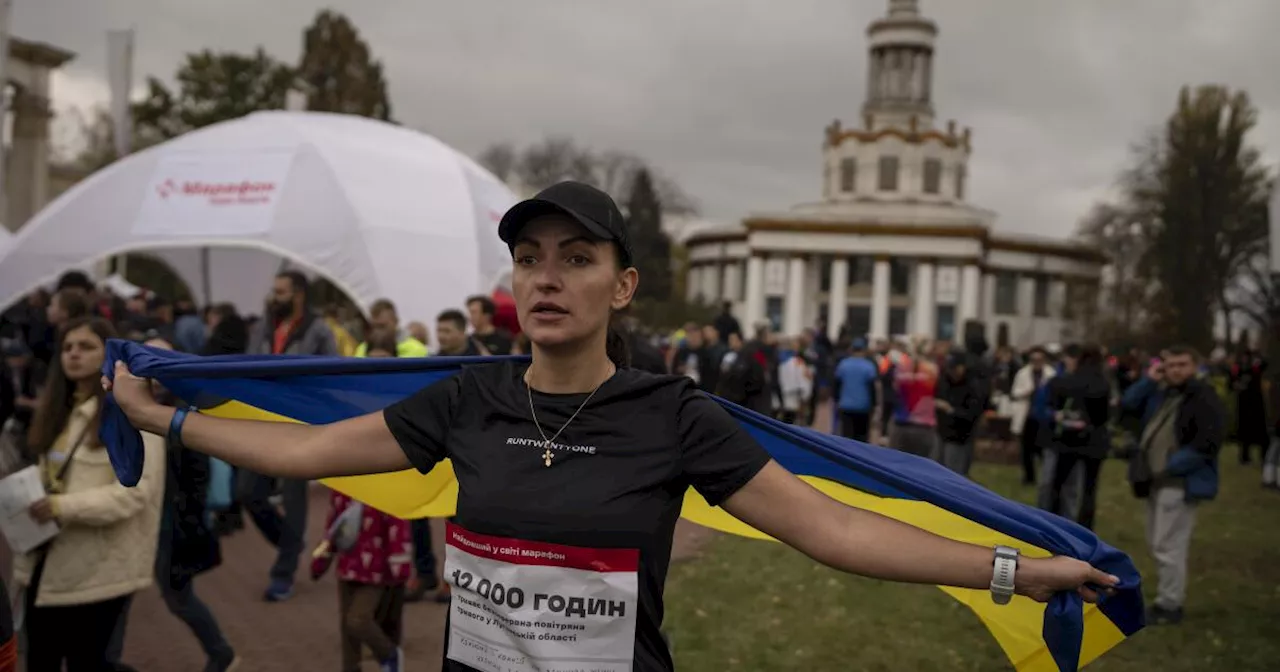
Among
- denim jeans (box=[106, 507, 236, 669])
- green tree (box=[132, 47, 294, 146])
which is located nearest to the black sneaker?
denim jeans (box=[106, 507, 236, 669])

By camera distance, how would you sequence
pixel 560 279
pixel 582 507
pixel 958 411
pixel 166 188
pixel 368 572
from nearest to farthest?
pixel 582 507
pixel 560 279
pixel 368 572
pixel 958 411
pixel 166 188

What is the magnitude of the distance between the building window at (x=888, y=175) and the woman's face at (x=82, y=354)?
299ft

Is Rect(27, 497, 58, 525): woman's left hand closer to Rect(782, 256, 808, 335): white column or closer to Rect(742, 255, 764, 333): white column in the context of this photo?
Rect(782, 256, 808, 335): white column

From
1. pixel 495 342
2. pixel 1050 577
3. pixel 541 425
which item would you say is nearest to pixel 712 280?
pixel 495 342

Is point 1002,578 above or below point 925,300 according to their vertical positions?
above

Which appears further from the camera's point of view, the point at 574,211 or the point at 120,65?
the point at 120,65

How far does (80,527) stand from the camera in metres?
4.90

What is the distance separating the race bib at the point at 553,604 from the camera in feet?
8.36

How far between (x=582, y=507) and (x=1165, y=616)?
752 centimetres

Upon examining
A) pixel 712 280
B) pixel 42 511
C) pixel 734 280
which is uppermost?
pixel 734 280

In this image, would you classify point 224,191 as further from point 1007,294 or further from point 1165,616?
point 1007,294

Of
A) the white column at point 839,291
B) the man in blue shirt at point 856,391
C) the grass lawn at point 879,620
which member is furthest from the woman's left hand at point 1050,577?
the white column at point 839,291

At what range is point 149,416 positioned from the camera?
3119 mm

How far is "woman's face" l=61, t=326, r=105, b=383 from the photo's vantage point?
4.96 meters
